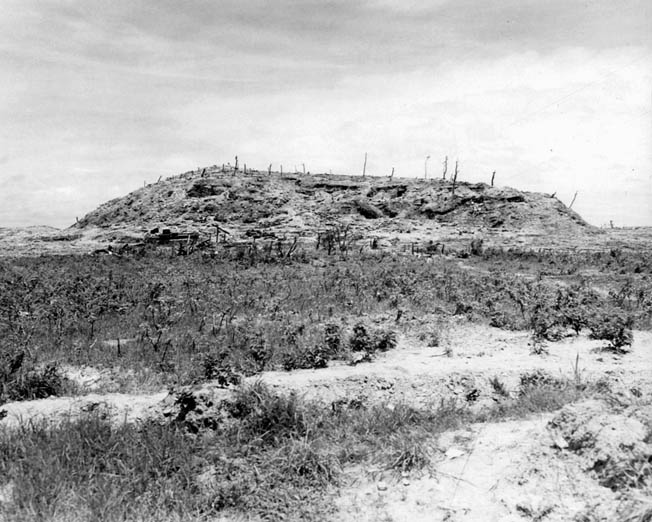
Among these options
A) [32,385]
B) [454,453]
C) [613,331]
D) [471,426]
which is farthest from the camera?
[613,331]

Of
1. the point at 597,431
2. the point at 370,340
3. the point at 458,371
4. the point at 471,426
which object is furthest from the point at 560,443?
the point at 370,340

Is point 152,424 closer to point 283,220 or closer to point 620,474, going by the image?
point 620,474

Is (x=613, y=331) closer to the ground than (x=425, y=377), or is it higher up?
higher up

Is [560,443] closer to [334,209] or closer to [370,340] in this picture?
[370,340]

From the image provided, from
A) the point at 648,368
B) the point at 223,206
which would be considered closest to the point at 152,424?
the point at 648,368

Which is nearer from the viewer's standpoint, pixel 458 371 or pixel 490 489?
pixel 490 489

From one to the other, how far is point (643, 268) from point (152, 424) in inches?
748

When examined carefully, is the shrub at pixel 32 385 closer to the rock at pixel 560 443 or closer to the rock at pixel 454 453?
the rock at pixel 454 453

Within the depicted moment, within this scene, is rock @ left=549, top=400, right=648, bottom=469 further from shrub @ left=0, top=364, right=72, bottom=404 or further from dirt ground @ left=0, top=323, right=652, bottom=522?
shrub @ left=0, top=364, right=72, bottom=404

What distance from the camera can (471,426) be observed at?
5.17m

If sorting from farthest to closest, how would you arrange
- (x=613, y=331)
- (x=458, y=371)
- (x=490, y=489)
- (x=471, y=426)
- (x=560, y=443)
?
1. (x=613, y=331)
2. (x=458, y=371)
3. (x=471, y=426)
4. (x=560, y=443)
5. (x=490, y=489)

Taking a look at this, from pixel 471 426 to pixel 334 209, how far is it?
41.6m

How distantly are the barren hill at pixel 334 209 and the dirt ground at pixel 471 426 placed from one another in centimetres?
2542

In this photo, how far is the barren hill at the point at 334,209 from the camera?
38.9m
